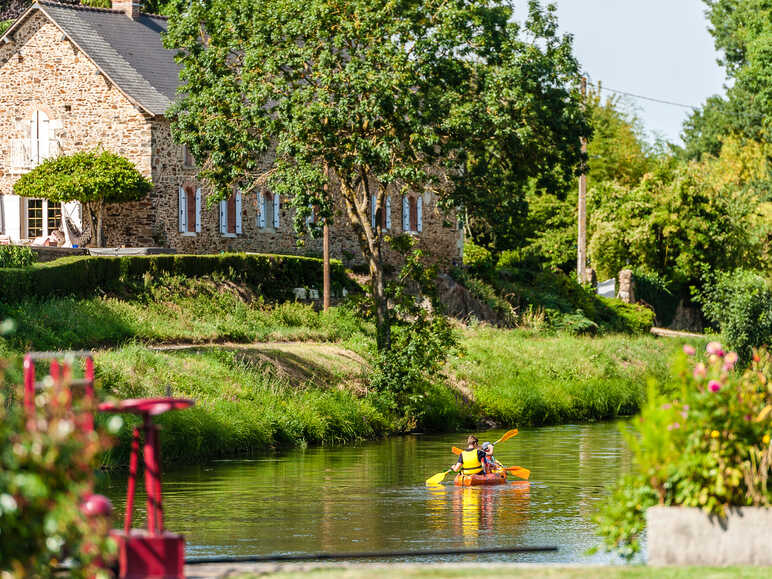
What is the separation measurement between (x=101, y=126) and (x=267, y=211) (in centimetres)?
759

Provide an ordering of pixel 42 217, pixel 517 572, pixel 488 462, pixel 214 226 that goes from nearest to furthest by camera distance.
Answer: pixel 517 572
pixel 488 462
pixel 42 217
pixel 214 226

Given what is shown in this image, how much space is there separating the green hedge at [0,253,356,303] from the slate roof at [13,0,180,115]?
6.94 metres

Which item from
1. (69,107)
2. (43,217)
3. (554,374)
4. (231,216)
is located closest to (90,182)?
(43,217)

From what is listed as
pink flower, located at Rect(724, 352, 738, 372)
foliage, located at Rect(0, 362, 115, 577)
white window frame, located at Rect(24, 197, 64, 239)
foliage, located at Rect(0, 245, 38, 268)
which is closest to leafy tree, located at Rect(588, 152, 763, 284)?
white window frame, located at Rect(24, 197, 64, 239)

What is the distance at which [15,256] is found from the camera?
35.5 metres

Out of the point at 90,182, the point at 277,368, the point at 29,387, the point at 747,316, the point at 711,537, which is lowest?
the point at 277,368

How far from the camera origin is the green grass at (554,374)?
126 feet

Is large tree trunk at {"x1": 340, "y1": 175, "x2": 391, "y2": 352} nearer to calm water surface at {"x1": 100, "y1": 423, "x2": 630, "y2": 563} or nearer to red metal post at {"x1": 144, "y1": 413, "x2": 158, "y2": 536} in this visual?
calm water surface at {"x1": 100, "y1": 423, "x2": 630, "y2": 563}

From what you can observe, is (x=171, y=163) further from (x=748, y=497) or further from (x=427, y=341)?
(x=748, y=497)

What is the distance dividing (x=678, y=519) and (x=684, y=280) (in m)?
53.2

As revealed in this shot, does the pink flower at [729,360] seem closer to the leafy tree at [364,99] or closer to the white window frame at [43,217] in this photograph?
the leafy tree at [364,99]

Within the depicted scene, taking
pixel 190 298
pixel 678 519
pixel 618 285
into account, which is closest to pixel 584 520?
pixel 678 519

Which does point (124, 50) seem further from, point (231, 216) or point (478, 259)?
point (478, 259)

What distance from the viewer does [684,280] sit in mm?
62406
